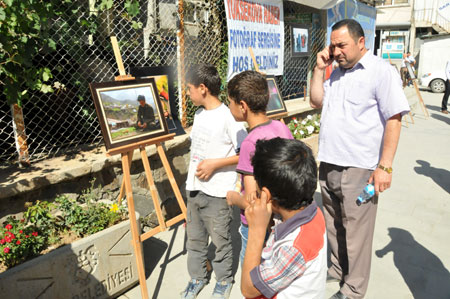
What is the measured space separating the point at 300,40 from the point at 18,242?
6.79 metres

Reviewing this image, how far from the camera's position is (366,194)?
102 inches

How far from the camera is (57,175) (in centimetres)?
323

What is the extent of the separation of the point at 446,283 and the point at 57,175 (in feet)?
12.3

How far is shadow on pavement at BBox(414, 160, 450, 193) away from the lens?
5.68m

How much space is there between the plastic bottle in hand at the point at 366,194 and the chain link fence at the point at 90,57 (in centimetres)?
293

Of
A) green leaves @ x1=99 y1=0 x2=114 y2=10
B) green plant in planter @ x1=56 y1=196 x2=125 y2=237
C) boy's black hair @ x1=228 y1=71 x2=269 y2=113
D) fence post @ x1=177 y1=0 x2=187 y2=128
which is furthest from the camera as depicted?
fence post @ x1=177 y1=0 x2=187 y2=128

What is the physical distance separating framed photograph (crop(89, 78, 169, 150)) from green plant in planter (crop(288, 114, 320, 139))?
3.40 m

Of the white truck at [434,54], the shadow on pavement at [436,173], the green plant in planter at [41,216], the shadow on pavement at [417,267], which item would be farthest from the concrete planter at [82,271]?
the white truck at [434,54]

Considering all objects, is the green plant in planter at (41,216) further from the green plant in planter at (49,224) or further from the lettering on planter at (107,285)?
the lettering on planter at (107,285)

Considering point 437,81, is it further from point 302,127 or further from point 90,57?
point 90,57

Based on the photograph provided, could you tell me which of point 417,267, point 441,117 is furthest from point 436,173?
point 441,117

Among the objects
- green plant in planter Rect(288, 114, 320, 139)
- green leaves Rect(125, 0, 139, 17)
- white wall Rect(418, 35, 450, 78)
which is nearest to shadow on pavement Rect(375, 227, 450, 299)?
green plant in planter Rect(288, 114, 320, 139)

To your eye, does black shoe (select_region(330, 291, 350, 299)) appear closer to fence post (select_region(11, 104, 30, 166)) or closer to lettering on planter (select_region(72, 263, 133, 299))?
lettering on planter (select_region(72, 263, 133, 299))

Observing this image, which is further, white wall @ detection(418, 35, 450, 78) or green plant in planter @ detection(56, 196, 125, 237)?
white wall @ detection(418, 35, 450, 78)
